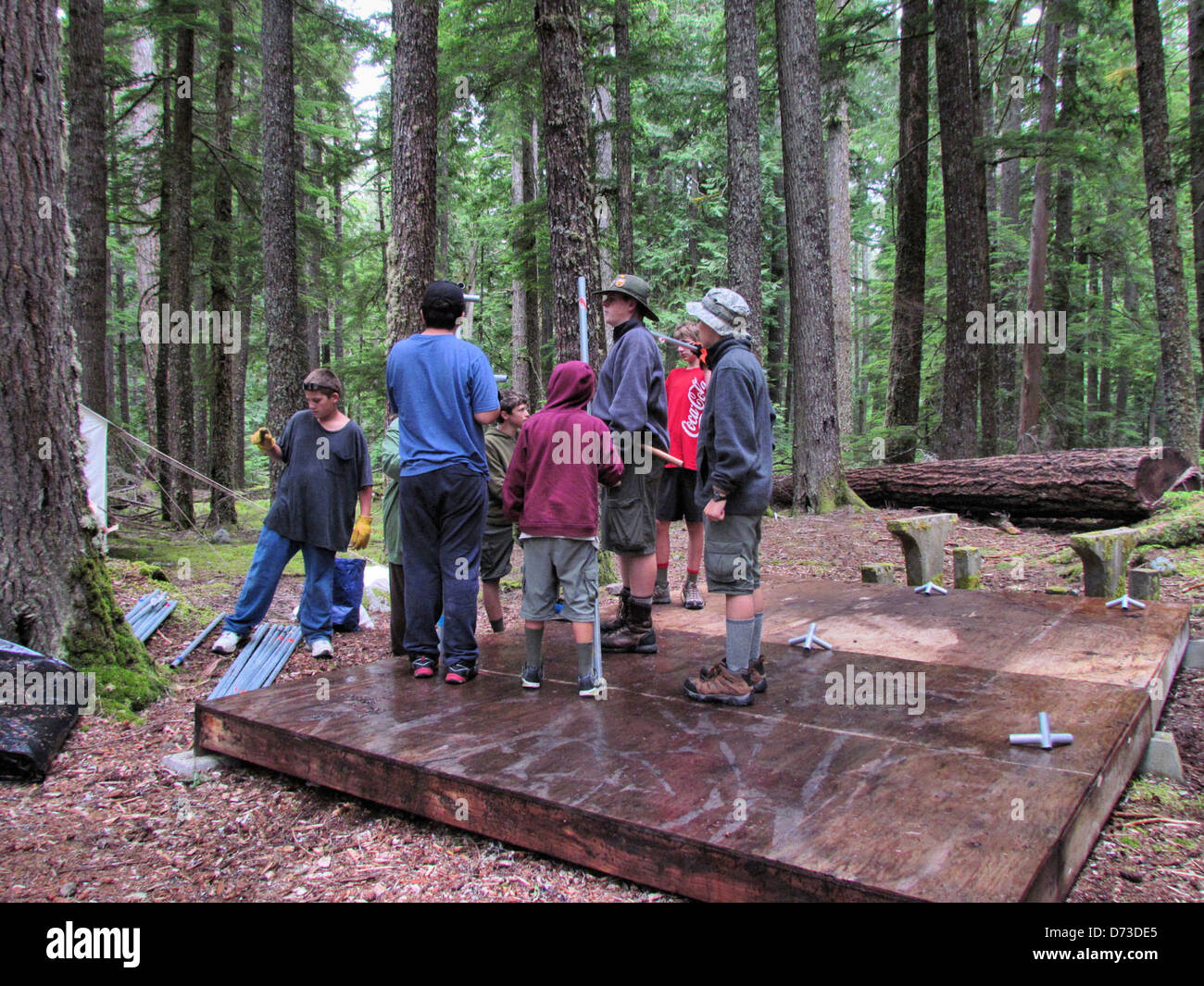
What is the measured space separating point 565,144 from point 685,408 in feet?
9.85

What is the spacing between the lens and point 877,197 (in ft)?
117

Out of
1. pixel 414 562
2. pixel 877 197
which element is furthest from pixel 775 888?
pixel 877 197

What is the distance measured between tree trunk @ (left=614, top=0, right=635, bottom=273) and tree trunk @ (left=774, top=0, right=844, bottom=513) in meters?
4.22

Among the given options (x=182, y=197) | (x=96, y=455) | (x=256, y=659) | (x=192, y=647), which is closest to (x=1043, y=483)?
(x=256, y=659)

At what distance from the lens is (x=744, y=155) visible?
38.7ft

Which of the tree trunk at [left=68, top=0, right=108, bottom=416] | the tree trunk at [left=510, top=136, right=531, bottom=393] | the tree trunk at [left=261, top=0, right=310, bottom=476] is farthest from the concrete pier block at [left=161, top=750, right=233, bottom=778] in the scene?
the tree trunk at [left=510, top=136, right=531, bottom=393]

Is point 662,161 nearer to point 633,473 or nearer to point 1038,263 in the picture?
point 1038,263

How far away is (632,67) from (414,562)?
13704mm

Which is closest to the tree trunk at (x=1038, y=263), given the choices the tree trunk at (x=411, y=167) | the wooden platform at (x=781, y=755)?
the tree trunk at (x=411, y=167)

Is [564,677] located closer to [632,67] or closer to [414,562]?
[414,562]

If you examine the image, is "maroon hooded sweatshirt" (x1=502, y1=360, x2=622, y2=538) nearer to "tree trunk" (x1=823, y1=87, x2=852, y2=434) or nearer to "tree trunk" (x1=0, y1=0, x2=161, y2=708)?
"tree trunk" (x1=0, y1=0, x2=161, y2=708)

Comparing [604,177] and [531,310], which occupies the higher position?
[604,177]

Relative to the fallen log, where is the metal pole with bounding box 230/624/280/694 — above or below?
below

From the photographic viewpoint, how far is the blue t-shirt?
4.48 metres
